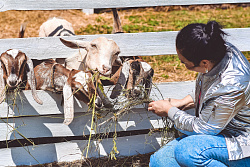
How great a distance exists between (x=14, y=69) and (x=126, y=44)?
1.07 m

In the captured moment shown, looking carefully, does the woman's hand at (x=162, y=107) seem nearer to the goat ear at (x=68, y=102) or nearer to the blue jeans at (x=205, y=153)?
the blue jeans at (x=205, y=153)

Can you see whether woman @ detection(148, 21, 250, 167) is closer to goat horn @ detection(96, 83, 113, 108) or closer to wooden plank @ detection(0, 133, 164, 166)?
goat horn @ detection(96, 83, 113, 108)

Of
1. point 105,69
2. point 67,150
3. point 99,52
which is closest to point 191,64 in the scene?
point 105,69

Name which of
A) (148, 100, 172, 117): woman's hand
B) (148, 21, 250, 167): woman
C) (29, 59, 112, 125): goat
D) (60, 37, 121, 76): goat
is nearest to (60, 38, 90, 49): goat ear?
(60, 37, 121, 76): goat

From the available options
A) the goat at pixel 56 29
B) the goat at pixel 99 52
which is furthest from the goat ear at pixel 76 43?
the goat at pixel 56 29

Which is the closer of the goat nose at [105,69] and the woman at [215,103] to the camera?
A: the woman at [215,103]

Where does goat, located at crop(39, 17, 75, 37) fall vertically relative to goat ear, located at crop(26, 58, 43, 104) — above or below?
above

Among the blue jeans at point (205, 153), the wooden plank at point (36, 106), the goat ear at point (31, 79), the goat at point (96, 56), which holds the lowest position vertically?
the blue jeans at point (205, 153)

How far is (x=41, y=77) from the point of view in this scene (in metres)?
3.12

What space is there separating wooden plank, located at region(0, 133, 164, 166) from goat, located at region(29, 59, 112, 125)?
1.93 feet

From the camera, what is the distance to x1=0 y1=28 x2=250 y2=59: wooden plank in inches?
123

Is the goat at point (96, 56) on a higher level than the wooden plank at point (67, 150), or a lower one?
higher

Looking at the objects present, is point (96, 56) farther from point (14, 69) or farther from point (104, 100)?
point (14, 69)

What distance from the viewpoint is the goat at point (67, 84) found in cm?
284
